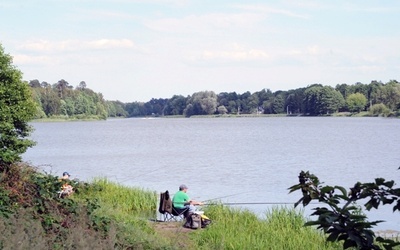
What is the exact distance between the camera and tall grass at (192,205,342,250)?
10672 millimetres

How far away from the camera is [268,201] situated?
2217 cm

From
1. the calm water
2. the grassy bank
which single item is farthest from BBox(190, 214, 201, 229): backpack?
the calm water

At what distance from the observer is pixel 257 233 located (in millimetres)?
11695

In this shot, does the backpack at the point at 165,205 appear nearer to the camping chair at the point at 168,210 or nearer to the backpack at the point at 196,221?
the camping chair at the point at 168,210

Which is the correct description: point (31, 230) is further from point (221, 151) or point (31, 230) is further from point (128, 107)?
point (128, 107)

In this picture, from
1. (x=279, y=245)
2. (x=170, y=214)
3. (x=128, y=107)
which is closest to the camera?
(x=279, y=245)

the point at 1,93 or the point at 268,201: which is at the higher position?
the point at 1,93

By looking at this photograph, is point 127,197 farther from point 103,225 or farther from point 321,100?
point 321,100

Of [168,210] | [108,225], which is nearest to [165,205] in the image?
[168,210]

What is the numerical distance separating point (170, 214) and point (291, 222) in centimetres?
323

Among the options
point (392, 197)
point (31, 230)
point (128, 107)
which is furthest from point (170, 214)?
point (128, 107)

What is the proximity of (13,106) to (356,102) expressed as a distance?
125 metres

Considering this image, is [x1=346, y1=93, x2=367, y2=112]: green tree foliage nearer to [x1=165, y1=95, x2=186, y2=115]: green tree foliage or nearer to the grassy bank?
[x1=165, y1=95, x2=186, y2=115]: green tree foliage

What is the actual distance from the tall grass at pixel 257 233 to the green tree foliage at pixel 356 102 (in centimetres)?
11819
